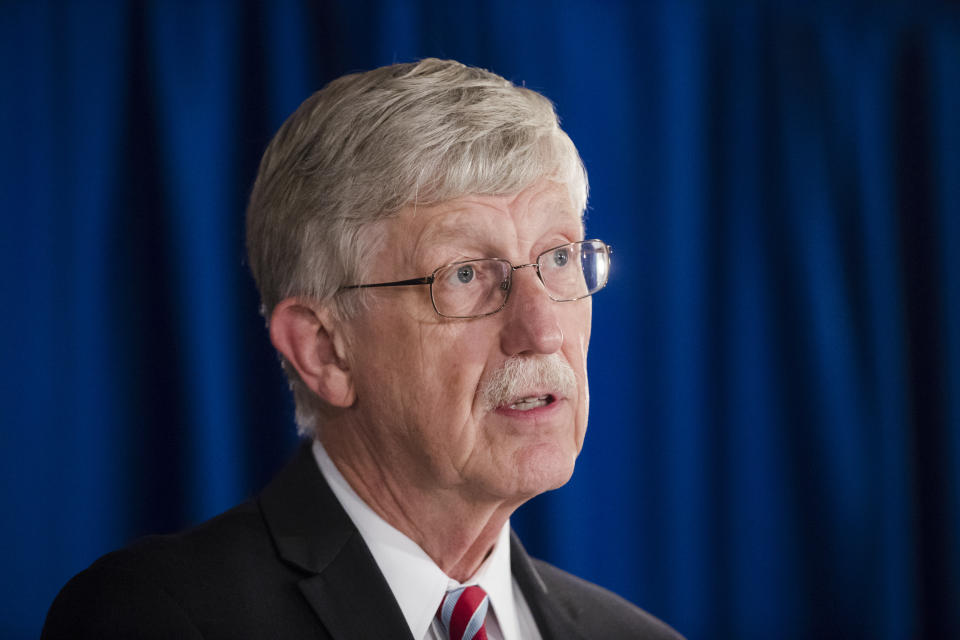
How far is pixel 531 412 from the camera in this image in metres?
1.75

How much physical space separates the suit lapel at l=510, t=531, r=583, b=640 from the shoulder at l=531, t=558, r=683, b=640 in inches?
1.0

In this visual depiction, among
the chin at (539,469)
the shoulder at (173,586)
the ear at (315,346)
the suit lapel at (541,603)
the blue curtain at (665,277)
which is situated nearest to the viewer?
the shoulder at (173,586)

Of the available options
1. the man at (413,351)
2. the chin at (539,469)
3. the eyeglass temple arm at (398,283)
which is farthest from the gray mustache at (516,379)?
the eyeglass temple arm at (398,283)

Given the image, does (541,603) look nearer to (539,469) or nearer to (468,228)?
(539,469)

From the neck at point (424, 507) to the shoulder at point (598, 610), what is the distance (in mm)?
357

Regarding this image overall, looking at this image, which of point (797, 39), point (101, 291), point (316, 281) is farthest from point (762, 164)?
point (101, 291)

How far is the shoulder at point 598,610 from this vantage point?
6.85ft

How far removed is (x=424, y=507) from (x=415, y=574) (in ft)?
0.43

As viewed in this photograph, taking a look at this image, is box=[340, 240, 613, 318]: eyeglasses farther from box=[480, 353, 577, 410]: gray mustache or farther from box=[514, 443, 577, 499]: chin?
box=[514, 443, 577, 499]: chin

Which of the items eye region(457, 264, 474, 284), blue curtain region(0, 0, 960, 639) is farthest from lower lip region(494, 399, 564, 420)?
blue curtain region(0, 0, 960, 639)

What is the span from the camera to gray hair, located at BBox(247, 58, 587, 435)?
1735mm

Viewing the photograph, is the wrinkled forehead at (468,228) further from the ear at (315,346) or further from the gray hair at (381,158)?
the ear at (315,346)

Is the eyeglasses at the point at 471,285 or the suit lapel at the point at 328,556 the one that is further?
the eyeglasses at the point at 471,285

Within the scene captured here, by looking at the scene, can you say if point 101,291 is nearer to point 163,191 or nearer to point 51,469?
point 163,191
